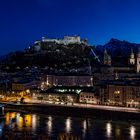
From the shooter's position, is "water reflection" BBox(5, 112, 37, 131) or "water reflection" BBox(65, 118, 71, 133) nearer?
"water reflection" BBox(65, 118, 71, 133)

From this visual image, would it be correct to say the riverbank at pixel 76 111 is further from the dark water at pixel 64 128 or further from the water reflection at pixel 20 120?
the water reflection at pixel 20 120

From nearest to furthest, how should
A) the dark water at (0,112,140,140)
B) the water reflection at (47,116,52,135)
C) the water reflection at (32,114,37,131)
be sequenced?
the dark water at (0,112,140,140) < the water reflection at (47,116,52,135) < the water reflection at (32,114,37,131)

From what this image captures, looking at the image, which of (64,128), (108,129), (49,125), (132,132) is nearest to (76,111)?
(49,125)

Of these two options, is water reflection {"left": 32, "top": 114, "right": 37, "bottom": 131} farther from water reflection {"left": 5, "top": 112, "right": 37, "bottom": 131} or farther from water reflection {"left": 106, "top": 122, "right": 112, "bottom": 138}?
water reflection {"left": 106, "top": 122, "right": 112, "bottom": 138}

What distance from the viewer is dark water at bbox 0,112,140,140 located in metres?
20.2

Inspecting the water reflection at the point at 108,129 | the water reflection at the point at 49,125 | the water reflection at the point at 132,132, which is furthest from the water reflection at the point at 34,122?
the water reflection at the point at 132,132

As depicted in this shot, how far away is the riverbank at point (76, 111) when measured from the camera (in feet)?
86.5

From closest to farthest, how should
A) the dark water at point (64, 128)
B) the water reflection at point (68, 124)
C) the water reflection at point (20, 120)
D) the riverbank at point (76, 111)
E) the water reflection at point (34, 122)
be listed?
the dark water at point (64, 128) → the water reflection at point (68, 124) → the water reflection at point (34, 122) → the water reflection at point (20, 120) → the riverbank at point (76, 111)

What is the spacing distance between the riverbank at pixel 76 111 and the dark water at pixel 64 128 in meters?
1.24

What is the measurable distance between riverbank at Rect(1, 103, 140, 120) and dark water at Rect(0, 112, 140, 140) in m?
1.24

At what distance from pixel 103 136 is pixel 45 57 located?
123 ft

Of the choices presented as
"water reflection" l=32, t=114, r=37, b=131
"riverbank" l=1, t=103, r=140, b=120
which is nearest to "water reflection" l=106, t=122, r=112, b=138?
"riverbank" l=1, t=103, r=140, b=120

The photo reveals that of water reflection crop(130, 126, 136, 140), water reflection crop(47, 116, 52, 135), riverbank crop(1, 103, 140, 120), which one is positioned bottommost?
water reflection crop(130, 126, 136, 140)

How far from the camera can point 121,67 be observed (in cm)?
4388
